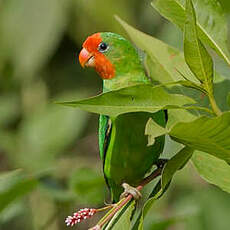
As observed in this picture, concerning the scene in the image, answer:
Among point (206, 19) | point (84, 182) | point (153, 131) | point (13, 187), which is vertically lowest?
point (84, 182)

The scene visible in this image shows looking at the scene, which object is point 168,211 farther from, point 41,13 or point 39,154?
point 41,13

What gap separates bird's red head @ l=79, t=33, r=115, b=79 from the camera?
1.96m

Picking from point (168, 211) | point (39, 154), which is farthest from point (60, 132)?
point (168, 211)

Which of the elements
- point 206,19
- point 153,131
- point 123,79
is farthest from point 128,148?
point 153,131

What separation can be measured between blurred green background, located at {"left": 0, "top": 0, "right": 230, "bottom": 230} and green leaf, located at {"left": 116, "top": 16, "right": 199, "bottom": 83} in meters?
0.84

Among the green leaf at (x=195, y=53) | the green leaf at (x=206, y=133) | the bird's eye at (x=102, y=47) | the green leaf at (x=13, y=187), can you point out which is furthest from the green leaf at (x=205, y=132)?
the bird's eye at (x=102, y=47)

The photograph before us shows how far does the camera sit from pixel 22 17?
3375 millimetres

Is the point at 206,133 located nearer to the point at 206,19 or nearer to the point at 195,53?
the point at 195,53

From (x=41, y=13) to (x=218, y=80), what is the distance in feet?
6.11

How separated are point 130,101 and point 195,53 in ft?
0.50

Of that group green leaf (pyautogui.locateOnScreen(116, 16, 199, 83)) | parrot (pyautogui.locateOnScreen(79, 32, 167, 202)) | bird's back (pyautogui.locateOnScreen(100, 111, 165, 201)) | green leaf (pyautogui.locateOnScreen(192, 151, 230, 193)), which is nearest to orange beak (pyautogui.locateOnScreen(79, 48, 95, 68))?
parrot (pyautogui.locateOnScreen(79, 32, 167, 202))

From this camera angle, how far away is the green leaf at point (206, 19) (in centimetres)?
132

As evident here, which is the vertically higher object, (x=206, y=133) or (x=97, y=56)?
(x=206, y=133)

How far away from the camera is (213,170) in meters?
1.42
